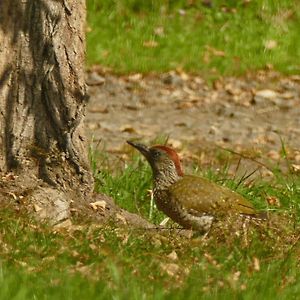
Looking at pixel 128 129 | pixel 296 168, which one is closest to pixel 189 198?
pixel 296 168

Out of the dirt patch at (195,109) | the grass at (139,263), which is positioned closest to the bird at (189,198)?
the grass at (139,263)

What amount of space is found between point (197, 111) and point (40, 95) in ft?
19.8

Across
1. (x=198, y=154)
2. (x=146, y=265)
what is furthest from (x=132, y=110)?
(x=146, y=265)

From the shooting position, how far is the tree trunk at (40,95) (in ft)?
24.8

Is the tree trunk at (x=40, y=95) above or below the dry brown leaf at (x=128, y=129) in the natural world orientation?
above

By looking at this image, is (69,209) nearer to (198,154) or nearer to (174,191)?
(174,191)

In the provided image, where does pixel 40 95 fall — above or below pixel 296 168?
above

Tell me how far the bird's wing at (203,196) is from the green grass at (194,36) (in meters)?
6.86

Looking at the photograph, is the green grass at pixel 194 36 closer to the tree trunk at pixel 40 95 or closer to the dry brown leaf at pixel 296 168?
the dry brown leaf at pixel 296 168

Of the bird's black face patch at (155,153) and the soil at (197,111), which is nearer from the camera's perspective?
the bird's black face patch at (155,153)

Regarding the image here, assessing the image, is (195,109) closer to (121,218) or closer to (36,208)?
(121,218)

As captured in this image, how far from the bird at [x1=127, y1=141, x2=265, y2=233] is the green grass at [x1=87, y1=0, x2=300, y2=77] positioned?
670 centimetres

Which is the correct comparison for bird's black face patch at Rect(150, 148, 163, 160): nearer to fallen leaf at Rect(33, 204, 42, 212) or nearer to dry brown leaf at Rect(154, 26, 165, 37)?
fallen leaf at Rect(33, 204, 42, 212)

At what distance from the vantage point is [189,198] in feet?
25.2
